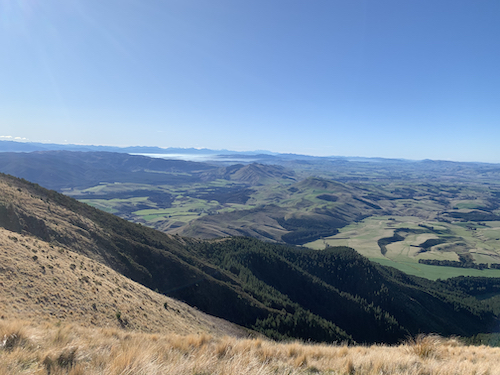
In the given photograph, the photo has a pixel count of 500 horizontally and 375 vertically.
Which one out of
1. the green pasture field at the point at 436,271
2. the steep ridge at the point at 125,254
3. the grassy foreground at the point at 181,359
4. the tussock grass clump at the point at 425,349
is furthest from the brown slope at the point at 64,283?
the green pasture field at the point at 436,271

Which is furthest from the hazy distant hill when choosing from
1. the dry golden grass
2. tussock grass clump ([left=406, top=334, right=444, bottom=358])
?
tussock grass clump ([left=406, top=334, right=444, bottom=358])

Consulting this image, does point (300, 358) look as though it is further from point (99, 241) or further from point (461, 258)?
point (461, 258)

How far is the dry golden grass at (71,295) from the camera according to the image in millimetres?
21109

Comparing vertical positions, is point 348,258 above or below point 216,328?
below

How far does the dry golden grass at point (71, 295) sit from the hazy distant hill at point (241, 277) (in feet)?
1.28

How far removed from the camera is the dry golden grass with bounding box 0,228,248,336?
69.3ft

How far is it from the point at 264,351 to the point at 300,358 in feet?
5.10

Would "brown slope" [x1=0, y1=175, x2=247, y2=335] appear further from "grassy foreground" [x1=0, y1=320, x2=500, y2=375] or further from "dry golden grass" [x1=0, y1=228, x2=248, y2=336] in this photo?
"grassy foreground" [x1=0, y1=320, x2=500, y2=375]

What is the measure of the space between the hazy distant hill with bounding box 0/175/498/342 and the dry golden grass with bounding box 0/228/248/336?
391 millimetres

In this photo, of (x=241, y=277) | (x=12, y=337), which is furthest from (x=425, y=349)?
(x=241, y=277)

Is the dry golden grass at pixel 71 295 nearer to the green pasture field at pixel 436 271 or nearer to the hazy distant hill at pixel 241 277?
the hazy distant hill at pixel 241 277

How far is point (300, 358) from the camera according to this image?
11.0 m

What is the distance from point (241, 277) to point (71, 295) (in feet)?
Result: 183

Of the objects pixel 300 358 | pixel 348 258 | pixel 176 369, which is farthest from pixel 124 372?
pixel 348 258
